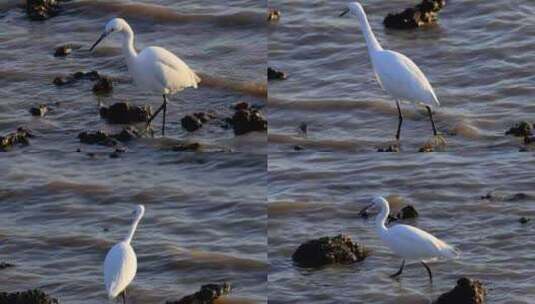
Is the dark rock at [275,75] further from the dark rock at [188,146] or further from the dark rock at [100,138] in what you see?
the dark rock at [100,138]

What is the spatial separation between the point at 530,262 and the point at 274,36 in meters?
4.83

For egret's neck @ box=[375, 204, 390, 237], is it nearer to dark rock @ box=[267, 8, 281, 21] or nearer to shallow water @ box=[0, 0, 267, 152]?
shallow water @ box=[0, 0, 267, 152]

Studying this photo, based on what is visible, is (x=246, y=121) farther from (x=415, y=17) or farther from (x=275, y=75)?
(x=415, y=17)

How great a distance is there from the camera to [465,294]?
10.1m

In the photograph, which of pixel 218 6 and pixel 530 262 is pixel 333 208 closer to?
pixel 530 262

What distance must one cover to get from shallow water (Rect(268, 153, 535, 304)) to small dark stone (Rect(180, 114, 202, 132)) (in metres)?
0.74

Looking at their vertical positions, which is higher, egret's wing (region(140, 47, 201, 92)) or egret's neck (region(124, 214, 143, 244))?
egret's wing (region(140, 47, 201, 92))

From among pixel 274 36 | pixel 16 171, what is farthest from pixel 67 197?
pixel 274 36

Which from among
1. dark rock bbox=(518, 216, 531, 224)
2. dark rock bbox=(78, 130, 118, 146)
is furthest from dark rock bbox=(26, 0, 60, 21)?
dark rock bbox=(518, 216, 531, 224)

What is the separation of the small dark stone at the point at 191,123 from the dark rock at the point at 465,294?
3.18 m

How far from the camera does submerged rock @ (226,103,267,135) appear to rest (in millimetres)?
12461

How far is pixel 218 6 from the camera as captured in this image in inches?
622

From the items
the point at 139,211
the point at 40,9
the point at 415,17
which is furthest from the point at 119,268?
the point at 40,9

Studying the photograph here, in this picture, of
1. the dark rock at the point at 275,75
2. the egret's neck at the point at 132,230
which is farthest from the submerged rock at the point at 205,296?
the dark rock at the point at 275,75
